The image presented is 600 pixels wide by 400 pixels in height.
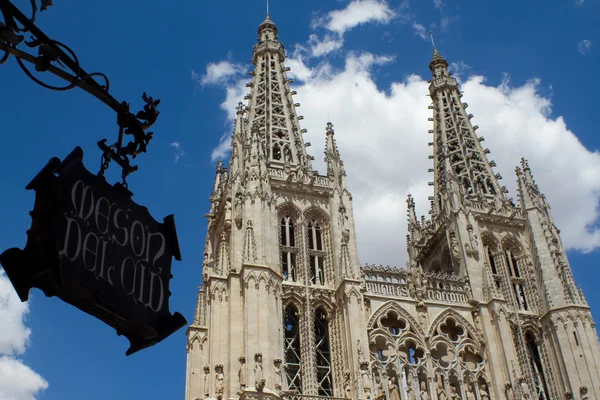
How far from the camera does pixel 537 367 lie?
3544 centimetres

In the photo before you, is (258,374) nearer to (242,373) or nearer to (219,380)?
(242,373)

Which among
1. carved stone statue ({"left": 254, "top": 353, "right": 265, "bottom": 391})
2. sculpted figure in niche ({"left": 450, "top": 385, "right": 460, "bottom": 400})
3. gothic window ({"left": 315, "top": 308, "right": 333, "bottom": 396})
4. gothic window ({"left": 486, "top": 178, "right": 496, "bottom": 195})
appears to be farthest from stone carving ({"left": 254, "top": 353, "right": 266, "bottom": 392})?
gothic window ({"left": 486, "top": 178, "right": 496, "bottom": 195})

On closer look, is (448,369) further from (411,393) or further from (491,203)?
(491,203)

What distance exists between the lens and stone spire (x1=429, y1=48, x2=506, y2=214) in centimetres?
4278

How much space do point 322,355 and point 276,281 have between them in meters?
3.84

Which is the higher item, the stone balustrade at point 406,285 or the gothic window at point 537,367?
the stone balustrade at point 406,285

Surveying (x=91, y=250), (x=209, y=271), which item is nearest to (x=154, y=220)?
(x=91, y=250)

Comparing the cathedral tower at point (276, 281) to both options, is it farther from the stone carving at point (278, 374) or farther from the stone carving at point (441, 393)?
the stone carving at point (441, 393)

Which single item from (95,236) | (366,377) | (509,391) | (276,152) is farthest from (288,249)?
(95,236)

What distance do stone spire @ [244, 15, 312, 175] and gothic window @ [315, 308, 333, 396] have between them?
331 inches

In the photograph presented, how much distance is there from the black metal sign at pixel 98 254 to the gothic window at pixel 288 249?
28.2 metres

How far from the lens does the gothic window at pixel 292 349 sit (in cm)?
3049

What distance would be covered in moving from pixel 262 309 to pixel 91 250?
25.5 meters

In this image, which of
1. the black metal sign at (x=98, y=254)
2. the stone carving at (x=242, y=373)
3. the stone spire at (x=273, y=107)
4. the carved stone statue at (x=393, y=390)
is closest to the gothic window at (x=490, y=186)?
the stone spire at (x=273, y=107)
